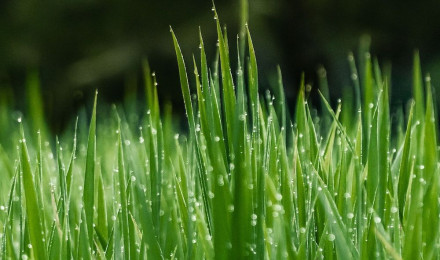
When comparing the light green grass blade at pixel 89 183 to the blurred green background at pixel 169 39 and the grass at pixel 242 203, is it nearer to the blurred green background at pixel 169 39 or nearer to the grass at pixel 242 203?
the grass at pixel 242 203

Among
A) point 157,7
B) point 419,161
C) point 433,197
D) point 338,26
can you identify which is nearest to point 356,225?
point 433,197

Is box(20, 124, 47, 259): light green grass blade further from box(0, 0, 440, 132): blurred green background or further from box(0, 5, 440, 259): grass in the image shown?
box(0, 0, 440, 132): blurred green background

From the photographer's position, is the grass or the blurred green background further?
the blurred green background

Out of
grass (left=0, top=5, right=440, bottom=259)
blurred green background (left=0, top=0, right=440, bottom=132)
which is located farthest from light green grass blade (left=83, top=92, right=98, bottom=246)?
blurred green background (left=0, top=0, right=440, bottom=132)

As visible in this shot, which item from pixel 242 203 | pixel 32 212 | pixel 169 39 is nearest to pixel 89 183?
pixel 32 212

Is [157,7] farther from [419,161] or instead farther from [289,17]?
[419,161]

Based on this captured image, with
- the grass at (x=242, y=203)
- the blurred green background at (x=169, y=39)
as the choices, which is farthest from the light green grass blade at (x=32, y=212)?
the blurred green background at (x=169, y=39)

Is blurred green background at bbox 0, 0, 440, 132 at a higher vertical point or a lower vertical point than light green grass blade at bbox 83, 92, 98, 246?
higher

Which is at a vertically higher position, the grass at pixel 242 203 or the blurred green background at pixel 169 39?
the blurred green background at pixel 169 39
